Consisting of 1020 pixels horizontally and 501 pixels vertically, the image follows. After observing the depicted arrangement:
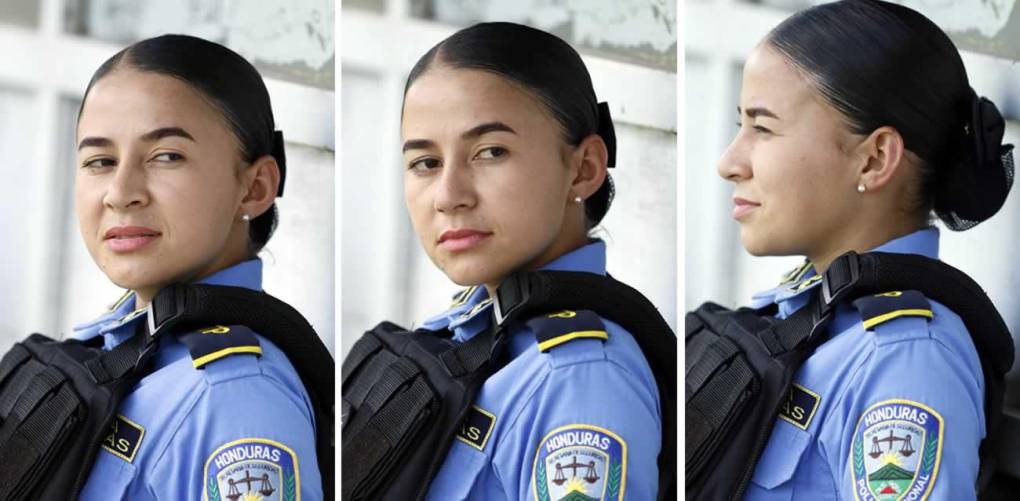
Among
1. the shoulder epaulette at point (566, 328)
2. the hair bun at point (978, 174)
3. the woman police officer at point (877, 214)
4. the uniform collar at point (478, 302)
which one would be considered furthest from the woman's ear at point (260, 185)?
the hair bun at point (978, 174)

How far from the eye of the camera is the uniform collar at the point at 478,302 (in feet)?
10.0

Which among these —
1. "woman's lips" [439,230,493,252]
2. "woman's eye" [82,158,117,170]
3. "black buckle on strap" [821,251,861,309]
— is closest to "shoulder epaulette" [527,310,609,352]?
"woman's lips" [439,230,493,252]

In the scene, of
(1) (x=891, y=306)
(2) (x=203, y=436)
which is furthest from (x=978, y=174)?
(2) (x=203, y=436)

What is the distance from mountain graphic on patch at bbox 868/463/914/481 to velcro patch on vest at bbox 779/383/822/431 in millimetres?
186

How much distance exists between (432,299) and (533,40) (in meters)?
0.61

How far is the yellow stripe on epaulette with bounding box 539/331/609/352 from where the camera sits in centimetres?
297

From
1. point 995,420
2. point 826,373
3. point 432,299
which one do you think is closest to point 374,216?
point 432,299

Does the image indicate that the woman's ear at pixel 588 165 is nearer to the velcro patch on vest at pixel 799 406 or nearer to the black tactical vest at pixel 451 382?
the black tactical vest at pixel 451 382

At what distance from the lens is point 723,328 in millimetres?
3104

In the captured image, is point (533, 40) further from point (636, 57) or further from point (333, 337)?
point (333, 337)

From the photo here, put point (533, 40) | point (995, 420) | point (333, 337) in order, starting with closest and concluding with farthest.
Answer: point (995, 420) → point (533, 40) → point (333, 337)

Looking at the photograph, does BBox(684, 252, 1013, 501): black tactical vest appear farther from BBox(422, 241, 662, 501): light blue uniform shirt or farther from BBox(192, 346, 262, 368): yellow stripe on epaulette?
BBox(192, 346, 262, 368): yellow stripe on epaulette

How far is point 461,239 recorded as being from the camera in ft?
10.1

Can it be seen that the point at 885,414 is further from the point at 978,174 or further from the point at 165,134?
the point at 165,134
